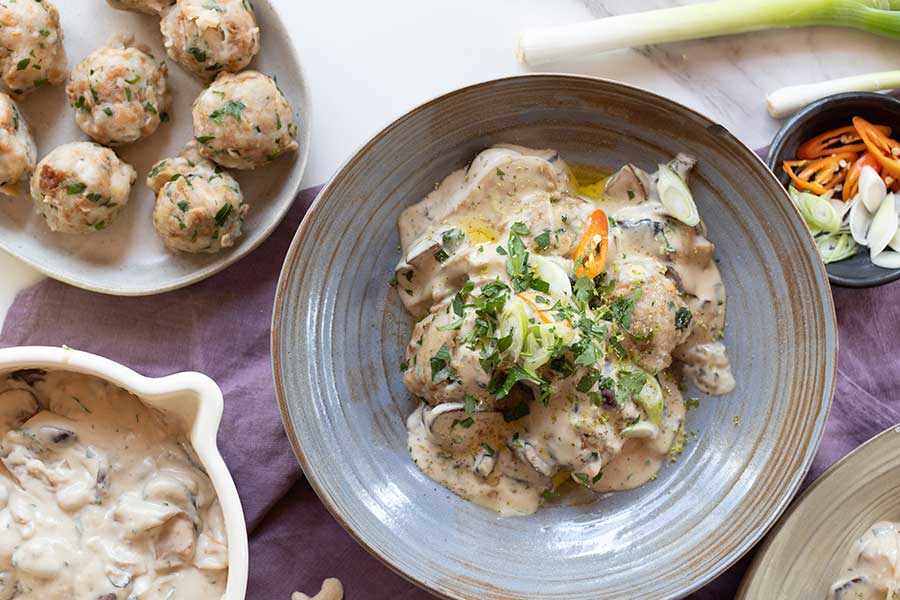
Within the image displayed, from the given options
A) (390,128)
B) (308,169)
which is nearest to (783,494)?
(390,128)

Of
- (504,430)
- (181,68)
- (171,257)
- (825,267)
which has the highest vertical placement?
(181,68)

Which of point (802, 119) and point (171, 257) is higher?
point (802, 119)

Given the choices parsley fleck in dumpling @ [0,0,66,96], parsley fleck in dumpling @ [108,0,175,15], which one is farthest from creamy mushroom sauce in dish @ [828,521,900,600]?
parsley fleck in dumpling @ [0,0,66,96]

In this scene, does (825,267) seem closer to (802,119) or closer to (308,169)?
(802,119)

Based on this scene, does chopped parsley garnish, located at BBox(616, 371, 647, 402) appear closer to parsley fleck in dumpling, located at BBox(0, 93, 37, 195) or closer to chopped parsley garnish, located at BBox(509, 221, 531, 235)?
chopped parsley garnish, located at BBox(509, 221, 531, 235)

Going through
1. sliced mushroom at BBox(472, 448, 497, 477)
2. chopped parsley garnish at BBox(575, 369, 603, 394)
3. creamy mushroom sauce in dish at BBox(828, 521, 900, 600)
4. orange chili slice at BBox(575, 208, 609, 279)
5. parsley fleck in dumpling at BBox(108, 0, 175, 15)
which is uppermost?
parsley fleck in dumpling at BBox(108, 0, 175, 15)

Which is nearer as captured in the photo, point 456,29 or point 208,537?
point 208,537
